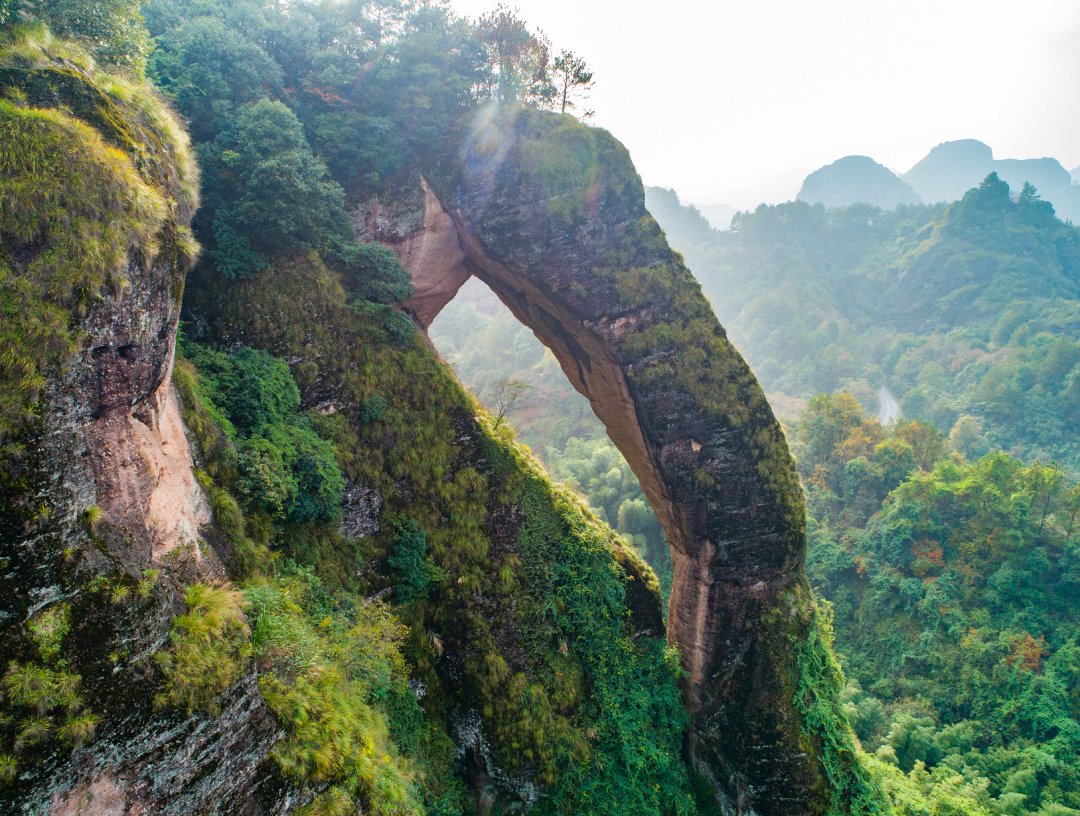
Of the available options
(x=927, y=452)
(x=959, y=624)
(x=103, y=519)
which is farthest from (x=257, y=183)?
(x=927, y=452)

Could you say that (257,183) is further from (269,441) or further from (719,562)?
(719,562)

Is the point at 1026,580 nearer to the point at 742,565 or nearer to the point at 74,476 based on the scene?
the point at 742,565

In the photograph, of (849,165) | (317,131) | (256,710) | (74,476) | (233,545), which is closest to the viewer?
(74,476)

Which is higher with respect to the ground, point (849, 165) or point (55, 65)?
point (849, 165)

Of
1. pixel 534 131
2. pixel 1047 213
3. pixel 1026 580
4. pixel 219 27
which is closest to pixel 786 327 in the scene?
pixel 1047 213

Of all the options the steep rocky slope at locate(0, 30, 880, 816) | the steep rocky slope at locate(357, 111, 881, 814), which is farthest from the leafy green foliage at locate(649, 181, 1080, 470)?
the steep rocky slope at locate(0, 30, 880, 816)
